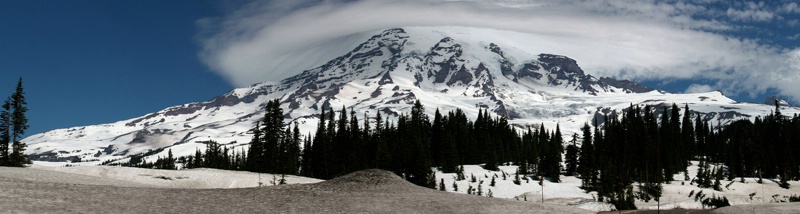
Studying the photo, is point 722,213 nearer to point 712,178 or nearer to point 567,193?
point 567,193

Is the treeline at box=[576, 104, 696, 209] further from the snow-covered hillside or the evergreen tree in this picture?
the snow-covered hillside

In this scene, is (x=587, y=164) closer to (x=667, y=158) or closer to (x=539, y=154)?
(x=539, y=154)

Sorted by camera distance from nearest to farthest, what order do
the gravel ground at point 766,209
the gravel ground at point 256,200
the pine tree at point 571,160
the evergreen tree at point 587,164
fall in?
the gravel ground at point 256,200 → the gravel ground at point 766,209 → the evergreen tree at point 587,164 → the pine tree at point 571,160

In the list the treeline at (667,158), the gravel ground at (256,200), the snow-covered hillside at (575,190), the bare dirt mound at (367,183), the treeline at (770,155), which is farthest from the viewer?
the treeline at (770,155)

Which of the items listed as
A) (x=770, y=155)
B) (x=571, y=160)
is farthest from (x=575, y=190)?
(x=770, y=155)

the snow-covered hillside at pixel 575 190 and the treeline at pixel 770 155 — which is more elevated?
the treeline at pixel 770 155

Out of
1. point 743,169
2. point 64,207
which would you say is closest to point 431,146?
point 743,169

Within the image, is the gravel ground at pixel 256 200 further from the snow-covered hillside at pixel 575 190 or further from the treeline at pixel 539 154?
Answer: the treeline at pixel 539 154

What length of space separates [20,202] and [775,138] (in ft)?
410

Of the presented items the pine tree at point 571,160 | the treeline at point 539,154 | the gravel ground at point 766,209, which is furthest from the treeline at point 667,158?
the gravel ground at point 766,209

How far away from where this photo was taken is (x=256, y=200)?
Answer: 27.9 m

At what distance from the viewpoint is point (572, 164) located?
10719 centimetres

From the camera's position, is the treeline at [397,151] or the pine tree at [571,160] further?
the pine tree at [571,160]

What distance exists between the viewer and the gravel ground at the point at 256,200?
23.9m
